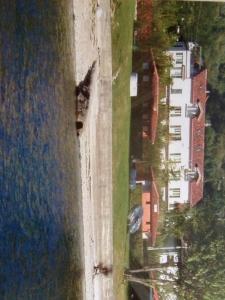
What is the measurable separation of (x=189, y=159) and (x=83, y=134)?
8.88 meters

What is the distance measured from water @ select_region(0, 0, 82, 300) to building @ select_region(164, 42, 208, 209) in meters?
7.41

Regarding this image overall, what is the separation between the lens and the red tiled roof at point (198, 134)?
2305cm

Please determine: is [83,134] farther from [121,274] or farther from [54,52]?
[121,274]

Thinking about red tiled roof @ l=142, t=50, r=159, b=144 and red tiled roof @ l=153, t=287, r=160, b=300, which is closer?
red tiled roof @ l=142, t=50, r=159, b=144

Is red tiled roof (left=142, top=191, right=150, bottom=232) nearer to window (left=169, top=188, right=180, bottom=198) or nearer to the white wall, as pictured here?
the white wall

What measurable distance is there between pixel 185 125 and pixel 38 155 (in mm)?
9840

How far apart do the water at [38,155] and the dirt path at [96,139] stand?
279 mm

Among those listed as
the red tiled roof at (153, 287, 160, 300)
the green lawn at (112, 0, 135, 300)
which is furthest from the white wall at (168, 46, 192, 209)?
the green lawn at (112, 0, 135, 300)

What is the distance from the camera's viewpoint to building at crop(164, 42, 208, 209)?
74.5 ft

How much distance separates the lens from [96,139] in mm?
16812

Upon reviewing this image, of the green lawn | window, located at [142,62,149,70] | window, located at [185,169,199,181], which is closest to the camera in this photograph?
the green lawn

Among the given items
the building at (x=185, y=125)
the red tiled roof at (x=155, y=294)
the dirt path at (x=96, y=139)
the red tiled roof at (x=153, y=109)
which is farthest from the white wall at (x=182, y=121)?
the dirt path at (x=96, y=139)

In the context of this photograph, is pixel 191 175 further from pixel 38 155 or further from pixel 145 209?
pixel 38 155

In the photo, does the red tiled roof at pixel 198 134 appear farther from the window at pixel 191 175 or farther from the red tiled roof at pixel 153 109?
the red tiled roof at pixel 153 109
